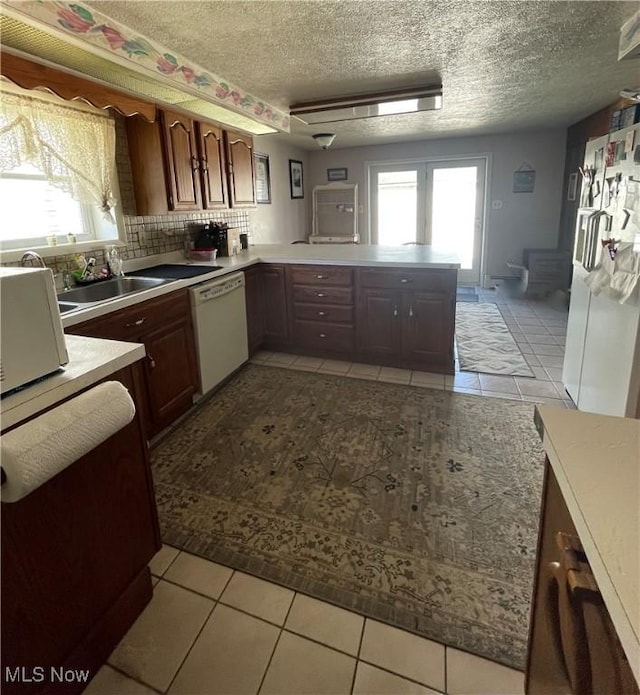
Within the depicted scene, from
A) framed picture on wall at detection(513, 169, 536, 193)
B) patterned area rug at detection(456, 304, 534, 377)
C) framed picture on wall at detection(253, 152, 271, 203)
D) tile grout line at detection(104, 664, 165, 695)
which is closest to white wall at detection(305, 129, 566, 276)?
framed picture on wall at detection(513, 169, 536, 193)

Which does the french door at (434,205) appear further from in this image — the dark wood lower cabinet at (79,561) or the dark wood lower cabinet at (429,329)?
the dark wood lower cabinet at (79,561)

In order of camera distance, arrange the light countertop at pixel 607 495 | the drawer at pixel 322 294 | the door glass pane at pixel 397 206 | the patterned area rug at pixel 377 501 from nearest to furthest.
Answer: the light countertop at pixel 607 495 < the patterned area rug at pixel 377 501 < the drawer at pixel 322 294 < the door glass pane at pixel 397 206

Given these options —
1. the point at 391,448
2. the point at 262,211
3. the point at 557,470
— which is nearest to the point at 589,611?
the point at 557,470

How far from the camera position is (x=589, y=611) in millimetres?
616

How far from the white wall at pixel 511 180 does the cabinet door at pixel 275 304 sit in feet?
12.5

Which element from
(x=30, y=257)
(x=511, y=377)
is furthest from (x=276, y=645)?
(x=511, y=377)

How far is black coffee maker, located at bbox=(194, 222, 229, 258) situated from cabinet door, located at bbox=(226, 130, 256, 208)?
248 millimetres

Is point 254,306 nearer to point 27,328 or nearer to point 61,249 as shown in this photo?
point 61,249

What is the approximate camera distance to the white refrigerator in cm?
188

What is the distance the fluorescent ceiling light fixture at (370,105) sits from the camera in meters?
3.11

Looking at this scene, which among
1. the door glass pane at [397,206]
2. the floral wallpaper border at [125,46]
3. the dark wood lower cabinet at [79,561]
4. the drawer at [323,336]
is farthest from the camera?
the door glass pane at [397,206]

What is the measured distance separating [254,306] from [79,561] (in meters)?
2.59

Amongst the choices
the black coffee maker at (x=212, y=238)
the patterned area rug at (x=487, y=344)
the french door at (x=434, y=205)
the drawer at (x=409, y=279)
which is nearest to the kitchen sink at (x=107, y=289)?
the black coffee maker at (x=212, y=238)

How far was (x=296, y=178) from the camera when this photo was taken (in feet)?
20.4
